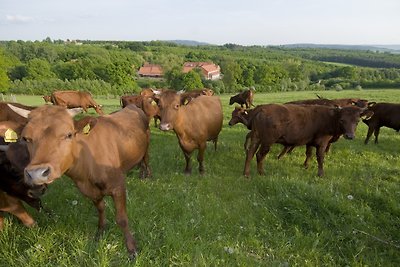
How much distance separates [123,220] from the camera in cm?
443

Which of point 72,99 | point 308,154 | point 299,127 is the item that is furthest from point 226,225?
point 72,99

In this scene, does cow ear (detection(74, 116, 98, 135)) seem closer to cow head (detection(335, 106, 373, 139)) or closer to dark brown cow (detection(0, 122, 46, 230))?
dark brown cow (detection(0, 122, 46, 230))

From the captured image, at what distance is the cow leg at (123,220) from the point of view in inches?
170

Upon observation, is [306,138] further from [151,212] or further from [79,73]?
[79,73]

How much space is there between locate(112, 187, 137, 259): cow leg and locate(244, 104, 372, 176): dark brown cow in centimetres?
432

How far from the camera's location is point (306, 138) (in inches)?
332

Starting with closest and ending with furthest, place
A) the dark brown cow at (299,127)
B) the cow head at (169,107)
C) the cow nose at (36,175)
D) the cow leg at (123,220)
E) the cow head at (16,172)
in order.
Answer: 1. the cow nose at (36,175)
2. the cow leg at (123,220)
3. the cow head at (16,172)
4. the cow head at (169,107)
5. the dark brown cow at (299,127)

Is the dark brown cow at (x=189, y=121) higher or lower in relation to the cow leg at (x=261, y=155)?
higher

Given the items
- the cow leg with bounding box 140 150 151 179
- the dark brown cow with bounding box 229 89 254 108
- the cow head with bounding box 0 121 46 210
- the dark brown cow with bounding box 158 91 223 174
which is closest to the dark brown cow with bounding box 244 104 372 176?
the dark brown cow with bounding box 158 91 223 174

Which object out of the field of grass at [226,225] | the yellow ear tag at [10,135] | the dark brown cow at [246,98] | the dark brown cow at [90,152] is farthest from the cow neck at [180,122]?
the dark brown cow at [246,98]

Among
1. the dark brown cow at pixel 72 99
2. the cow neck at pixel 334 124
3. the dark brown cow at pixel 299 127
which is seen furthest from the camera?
the dark brown cow at pixel 72 99

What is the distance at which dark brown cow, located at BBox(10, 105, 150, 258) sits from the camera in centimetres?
342

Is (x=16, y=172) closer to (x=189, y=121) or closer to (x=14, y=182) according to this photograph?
(x=14, y=182)

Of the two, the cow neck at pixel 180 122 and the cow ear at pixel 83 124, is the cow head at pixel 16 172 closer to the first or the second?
the cow ear at pixel 83 124
